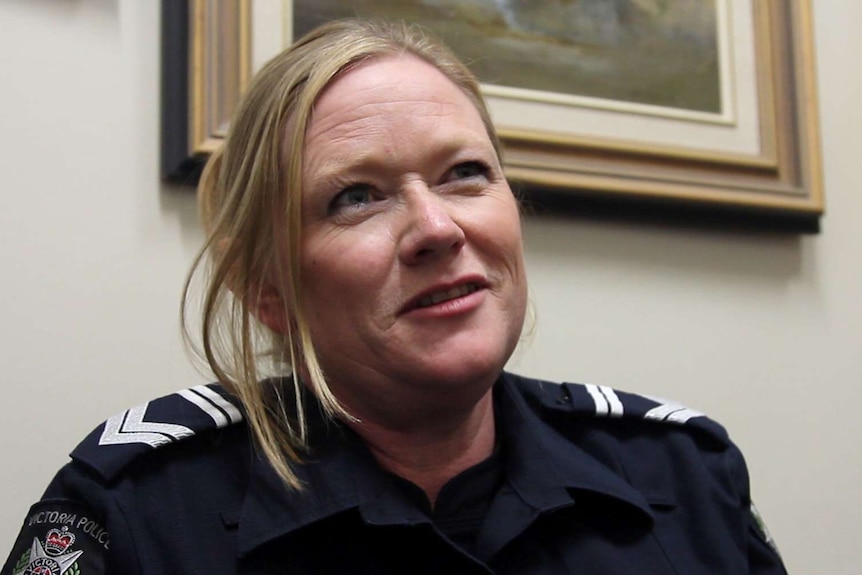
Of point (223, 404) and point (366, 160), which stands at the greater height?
point (366, 160)

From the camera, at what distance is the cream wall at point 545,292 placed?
40.9 inches

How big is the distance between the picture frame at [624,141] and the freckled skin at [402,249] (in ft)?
0.84

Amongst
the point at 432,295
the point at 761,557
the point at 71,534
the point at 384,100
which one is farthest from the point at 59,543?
the point at 761,557

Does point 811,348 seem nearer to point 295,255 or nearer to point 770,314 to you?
point 770,314

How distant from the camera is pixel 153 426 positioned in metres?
0.86

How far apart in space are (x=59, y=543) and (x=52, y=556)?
11 mm

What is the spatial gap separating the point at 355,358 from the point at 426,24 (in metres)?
0.54

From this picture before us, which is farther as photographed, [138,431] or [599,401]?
[599,401]

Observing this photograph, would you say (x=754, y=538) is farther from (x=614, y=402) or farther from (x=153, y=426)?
(x=153, y=426)

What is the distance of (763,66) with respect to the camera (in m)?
1.37

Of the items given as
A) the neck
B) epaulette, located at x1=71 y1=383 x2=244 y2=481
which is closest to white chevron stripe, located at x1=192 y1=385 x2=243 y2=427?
epaulette, located at x1=71 y1=383 x2=244 y2=481

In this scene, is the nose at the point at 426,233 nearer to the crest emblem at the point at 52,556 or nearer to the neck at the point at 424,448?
the neck at the point at 424,448

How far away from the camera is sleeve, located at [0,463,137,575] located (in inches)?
30.2

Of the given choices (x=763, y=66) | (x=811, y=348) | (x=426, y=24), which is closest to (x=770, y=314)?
(x=811, y=348)
